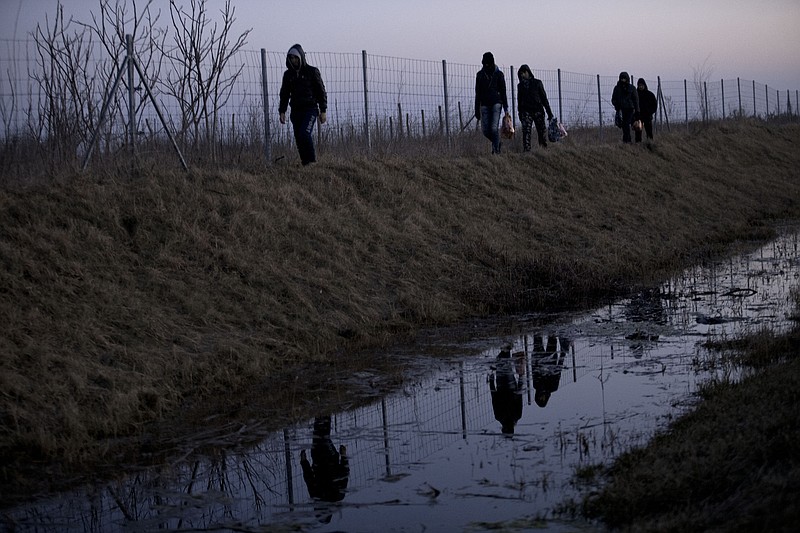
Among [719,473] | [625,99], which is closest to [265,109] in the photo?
[719,473]

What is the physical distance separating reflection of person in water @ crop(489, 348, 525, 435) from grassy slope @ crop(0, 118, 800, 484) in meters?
1.48

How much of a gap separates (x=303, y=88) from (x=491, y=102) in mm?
4723

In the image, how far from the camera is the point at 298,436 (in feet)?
19.3

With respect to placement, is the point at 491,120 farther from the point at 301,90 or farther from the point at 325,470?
the point at 325,470

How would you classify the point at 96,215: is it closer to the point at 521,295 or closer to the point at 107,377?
the point at 107,377

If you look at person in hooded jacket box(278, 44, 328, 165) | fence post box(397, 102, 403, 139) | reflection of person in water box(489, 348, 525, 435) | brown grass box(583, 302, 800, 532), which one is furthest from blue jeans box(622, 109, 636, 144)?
brown grass box(583, 302, 800, 532)

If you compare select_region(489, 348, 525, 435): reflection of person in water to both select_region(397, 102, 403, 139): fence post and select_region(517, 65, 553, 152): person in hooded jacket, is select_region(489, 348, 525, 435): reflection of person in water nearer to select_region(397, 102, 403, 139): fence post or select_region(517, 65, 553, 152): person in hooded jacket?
select_region(397, 102, 403, 139): fence post

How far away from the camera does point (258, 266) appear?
9.39 meters

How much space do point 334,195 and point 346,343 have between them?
3.90m

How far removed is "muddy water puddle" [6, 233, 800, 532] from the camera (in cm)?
450

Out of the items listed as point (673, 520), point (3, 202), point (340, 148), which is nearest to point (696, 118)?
point (340, 148)

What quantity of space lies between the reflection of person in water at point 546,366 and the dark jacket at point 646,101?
14.7 meters

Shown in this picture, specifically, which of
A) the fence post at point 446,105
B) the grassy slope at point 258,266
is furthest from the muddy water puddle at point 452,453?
the fence post at point 446,105

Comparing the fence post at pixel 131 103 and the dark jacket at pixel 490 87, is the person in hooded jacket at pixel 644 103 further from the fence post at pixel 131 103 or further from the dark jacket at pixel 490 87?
the fence post at pixel 131 103
